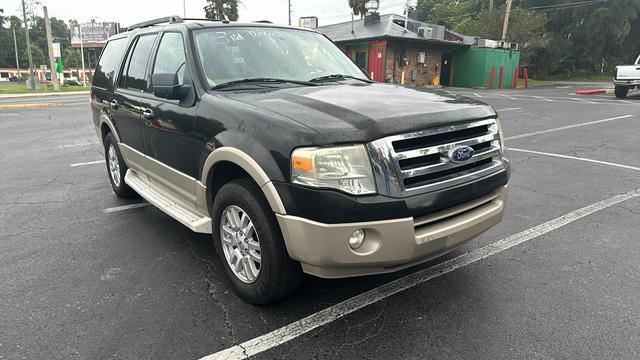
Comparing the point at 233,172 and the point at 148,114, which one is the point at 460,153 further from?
the point at 148,114

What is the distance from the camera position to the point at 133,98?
4371 millimetres

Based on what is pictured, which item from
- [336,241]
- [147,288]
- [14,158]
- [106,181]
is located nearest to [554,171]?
[336,241]

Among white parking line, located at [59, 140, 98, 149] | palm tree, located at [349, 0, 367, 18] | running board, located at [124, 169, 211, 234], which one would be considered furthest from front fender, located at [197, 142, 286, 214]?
palm tree, located at [349, 0, 367, 18]

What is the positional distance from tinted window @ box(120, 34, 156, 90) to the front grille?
269cm

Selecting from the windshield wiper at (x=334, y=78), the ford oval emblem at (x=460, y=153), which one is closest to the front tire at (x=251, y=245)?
the ford oval emblem at (x=460, y=153)

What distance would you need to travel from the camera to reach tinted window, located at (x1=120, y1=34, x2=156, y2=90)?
4342 mm

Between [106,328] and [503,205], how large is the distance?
8.95 feet

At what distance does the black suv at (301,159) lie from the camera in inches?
98.7

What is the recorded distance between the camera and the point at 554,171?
6.64m

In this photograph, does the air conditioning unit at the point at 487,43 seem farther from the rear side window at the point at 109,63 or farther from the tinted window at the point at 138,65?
the tinted window at the point at 138,65

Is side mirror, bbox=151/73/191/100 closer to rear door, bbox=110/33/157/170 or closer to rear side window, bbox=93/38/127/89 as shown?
rear door, bbox=110/33/157/170

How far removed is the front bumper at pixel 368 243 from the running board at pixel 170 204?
1.01 m

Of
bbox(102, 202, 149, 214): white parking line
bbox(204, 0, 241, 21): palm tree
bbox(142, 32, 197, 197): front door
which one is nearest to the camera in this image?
bbox(142, 32, 197, 197): front door

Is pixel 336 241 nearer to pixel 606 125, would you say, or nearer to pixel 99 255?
pixel 99 255
